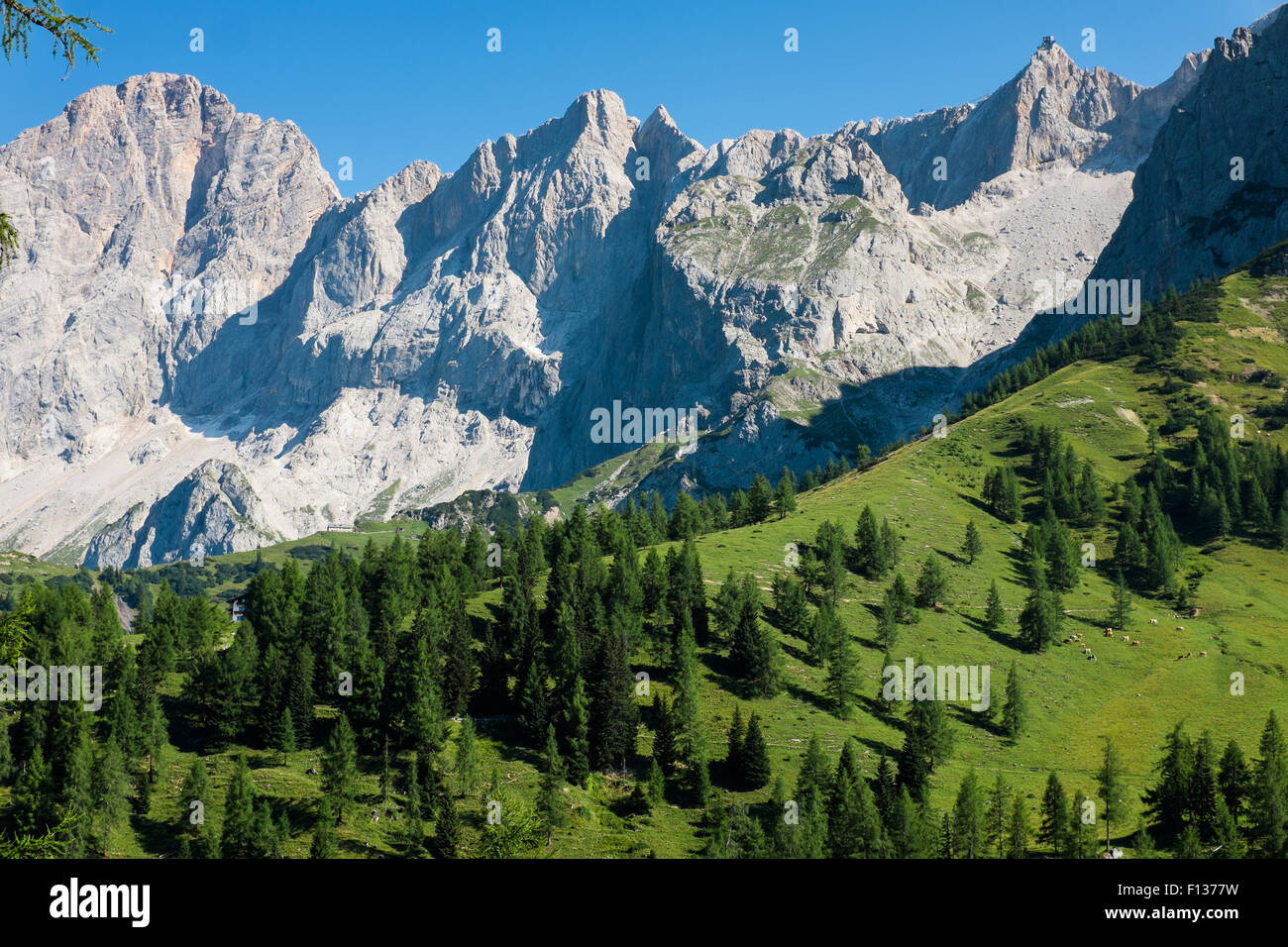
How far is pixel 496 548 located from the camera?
589 ft

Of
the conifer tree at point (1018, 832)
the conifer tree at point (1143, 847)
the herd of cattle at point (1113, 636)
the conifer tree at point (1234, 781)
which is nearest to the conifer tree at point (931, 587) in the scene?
the herd of cattle at point (1113, 636)

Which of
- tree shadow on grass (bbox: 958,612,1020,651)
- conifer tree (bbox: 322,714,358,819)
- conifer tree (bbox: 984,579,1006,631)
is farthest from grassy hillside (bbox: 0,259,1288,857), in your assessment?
conifer tree (bbox: 322,714,358,819)

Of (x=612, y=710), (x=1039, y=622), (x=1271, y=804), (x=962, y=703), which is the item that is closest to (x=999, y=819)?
(x=1271, y=804)

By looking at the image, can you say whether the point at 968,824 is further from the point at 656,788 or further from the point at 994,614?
the point at 994,614

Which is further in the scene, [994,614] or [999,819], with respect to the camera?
[994,614]

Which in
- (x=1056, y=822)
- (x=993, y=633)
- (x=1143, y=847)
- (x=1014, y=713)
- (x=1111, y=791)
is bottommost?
(x=1143, y=847)

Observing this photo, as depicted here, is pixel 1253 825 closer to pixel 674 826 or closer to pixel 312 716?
pixel 674 826

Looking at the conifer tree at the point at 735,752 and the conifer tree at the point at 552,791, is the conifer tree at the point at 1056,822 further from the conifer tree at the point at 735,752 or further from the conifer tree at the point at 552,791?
the conifer tree at the point at 552,791

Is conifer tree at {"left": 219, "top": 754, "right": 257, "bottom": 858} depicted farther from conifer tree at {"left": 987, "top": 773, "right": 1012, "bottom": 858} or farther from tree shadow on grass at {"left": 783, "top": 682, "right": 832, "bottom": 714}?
tree shadow on grass at {"left": 783, "top": 682, "right": 832, "bottom": 714}

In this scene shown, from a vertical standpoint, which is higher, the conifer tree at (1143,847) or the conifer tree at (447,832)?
the conifer tree at (447,832)

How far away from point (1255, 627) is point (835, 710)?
82.9m

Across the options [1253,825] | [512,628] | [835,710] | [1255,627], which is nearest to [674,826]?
[835,710]

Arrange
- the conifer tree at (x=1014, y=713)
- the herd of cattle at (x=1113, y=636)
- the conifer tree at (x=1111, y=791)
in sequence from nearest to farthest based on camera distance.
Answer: the conifer tree at (x=1111, y=791) → the conifer tree at (x=1014, y=713) → the herd of cattle at (x=1113, y=636)
